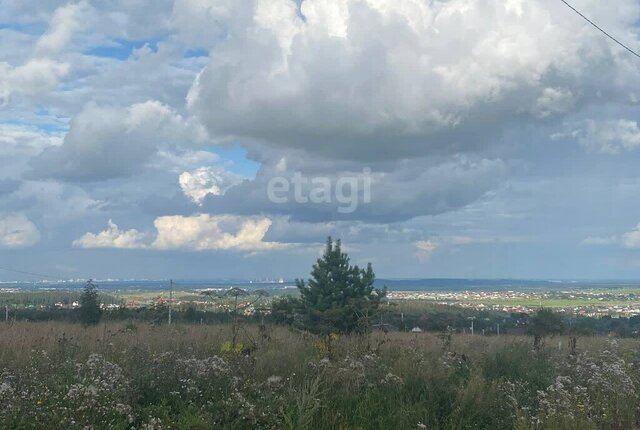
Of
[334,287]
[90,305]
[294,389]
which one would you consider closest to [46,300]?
[90,305]

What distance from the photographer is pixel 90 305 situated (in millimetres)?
26953

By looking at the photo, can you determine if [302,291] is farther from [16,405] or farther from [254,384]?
[16,405]

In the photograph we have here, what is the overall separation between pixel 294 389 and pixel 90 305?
2061 cm

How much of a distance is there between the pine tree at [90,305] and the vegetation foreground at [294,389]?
51.9 feet

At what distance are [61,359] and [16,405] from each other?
255cm

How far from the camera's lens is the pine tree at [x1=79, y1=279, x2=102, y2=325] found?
26.5 metres

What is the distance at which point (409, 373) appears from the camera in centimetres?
947

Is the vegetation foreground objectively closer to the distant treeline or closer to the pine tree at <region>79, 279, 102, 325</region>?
the pine tree at <region>79, 279, 102, 325</region>

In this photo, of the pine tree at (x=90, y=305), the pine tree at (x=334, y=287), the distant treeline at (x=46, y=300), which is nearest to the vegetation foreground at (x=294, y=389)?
the pine tree at (x=334, y=287)

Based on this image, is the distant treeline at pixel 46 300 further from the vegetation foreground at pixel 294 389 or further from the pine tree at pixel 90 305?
the vegetation foreground at pixel 294 389

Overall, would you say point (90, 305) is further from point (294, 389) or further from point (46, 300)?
point (46, 300)

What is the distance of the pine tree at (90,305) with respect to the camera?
26.5 m

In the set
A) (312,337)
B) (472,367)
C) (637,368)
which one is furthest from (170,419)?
(637,368)

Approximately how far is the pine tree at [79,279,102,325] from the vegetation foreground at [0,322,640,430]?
1583cm
